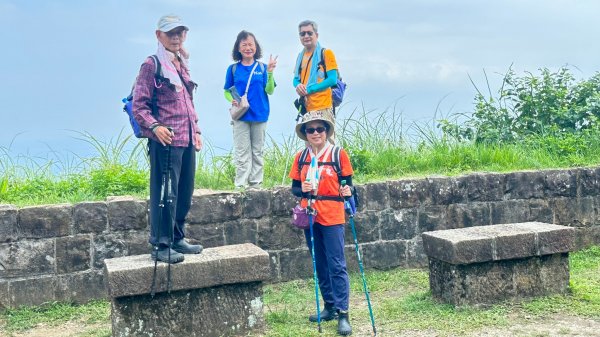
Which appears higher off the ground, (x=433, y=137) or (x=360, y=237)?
(x=433, y=137)

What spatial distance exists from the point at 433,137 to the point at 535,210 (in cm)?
198

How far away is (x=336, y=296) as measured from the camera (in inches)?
217

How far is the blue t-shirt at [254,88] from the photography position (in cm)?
777

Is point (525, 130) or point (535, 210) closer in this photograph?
point (535, 210)

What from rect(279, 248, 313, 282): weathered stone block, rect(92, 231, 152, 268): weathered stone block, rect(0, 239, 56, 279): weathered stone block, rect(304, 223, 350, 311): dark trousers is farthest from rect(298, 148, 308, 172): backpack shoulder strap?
rect(0, 239, 56, 279): weathered stone block

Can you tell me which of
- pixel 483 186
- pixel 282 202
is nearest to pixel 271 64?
pixel 282 202

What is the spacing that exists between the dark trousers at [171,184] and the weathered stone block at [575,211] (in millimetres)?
4781

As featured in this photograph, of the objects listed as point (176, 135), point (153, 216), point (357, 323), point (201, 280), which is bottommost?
point (357, 323)

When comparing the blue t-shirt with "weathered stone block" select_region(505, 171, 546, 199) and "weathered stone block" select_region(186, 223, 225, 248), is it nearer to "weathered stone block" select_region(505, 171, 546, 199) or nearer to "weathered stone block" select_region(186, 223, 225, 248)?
"weathered stone block" select_region(186, 223, 225, 248)

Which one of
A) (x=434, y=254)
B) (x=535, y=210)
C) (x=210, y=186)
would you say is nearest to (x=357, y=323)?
(x=434, y=254)

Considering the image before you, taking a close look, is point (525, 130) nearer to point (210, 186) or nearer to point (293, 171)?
point (210, 186)

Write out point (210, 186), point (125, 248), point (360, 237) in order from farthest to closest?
point (210, 186) → point (360, 237) → point (125, 248)

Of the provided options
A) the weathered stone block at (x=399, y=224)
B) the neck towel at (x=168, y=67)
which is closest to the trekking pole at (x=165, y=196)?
the neck towel at (x=168, y=67)

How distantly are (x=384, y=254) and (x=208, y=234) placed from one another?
190cm
